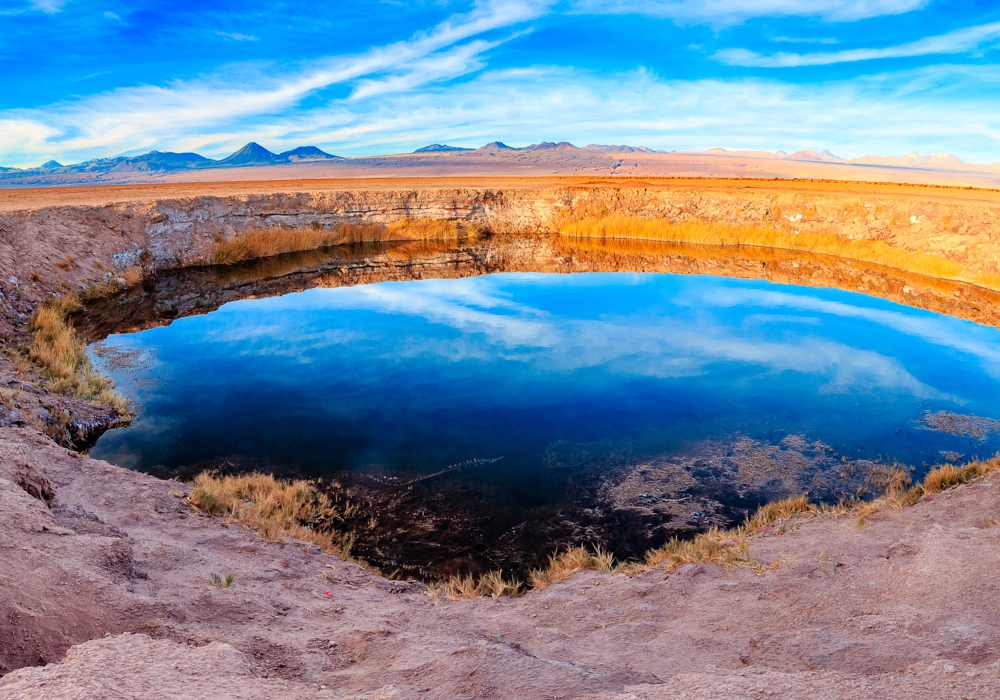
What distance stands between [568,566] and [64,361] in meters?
11.8

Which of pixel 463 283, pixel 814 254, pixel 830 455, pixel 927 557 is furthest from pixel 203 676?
pixel 814 254

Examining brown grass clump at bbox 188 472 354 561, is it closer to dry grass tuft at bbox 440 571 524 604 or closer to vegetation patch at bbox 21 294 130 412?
dry grass tuft at bbox 440 571 524 604

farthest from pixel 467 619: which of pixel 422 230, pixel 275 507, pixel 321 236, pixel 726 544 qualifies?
pixel 422 230

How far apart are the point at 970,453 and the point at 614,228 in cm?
2732

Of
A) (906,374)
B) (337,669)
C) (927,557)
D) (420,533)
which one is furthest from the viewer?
(906,374)

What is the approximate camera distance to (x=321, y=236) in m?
31.9

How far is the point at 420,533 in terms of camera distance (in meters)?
7.35

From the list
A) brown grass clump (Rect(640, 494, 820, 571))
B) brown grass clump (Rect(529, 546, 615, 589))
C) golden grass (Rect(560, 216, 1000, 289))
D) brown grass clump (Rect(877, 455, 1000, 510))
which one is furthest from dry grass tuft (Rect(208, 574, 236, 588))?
golden grass (Rect(560, 216, 1000, 289))

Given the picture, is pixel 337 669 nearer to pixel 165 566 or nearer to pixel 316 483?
pixel 165 566

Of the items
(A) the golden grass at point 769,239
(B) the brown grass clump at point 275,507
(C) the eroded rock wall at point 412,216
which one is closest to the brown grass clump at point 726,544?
(B) the brown grass clump at point 275,507

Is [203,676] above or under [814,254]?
under

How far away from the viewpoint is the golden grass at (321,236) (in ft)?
90.4

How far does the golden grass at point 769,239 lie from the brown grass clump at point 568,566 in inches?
906

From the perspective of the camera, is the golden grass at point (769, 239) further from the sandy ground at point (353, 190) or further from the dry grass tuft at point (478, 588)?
the dry grass tuft at point (478, 588)
